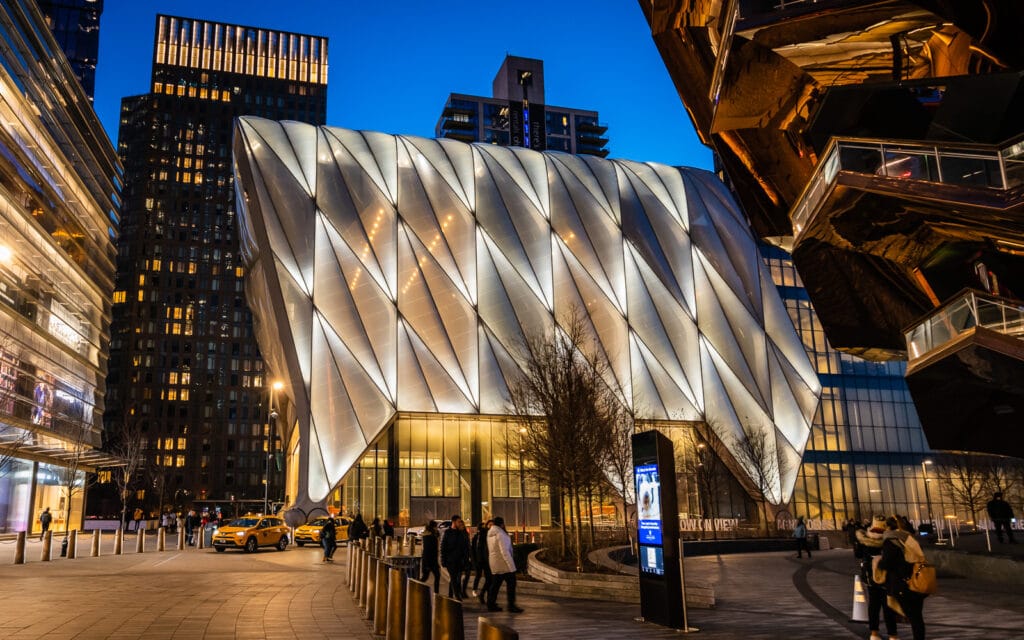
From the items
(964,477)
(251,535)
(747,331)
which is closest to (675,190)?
(747,331)

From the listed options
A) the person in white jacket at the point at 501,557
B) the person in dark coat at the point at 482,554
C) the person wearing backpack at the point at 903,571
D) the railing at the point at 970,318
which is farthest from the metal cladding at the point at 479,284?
the person wearing backpack at the point at 903,571

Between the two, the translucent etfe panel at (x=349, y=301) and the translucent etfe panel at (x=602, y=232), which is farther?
the translucent etfe panel at (x=602, y=232)

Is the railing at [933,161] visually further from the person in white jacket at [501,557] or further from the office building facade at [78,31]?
the office building facade at [78,31]

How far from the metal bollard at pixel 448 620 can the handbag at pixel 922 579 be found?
638 cm

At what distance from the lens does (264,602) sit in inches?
639

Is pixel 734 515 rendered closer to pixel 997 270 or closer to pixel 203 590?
pixel 997 270

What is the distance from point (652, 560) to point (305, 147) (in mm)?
44597

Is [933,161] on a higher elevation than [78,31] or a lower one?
lower

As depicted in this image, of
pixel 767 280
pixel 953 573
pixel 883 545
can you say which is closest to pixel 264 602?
pixel 883 545

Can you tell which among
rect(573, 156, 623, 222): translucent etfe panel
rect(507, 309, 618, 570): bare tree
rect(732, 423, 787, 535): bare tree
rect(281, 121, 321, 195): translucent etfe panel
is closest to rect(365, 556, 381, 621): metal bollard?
rect(507, 309, 618, 570): bare tree

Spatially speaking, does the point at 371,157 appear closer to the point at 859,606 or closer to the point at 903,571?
the point at 859,606

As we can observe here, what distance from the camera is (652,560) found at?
13.5m

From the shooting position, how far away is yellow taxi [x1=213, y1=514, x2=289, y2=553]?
35.2 metres

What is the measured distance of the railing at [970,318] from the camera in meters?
18.7
